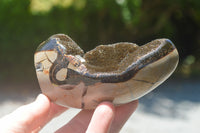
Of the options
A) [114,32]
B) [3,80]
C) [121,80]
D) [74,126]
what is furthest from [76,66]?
[114,32]

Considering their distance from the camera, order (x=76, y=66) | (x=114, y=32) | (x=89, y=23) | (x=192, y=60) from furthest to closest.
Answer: (x=192, y=60) → (x=114, y=32) → (x=89, y=23) → (x=76, y=66)

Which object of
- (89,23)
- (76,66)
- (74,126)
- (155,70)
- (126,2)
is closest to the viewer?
(155,70)

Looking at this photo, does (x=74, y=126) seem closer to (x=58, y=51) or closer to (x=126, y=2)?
(x=58, y=51)

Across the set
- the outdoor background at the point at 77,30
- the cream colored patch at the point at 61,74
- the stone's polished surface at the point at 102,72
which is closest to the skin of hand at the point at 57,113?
the stone's polished surface at the point at 102,72

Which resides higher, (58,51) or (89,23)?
(58,51)

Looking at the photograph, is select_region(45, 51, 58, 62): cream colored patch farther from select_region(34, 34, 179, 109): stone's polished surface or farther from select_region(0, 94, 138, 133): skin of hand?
select_region(0, 94, 138, 133): skin of hand

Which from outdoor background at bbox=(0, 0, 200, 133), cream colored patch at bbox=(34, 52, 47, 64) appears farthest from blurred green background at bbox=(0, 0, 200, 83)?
cream colored patch at bbox=(34, 52, 47, 64)
